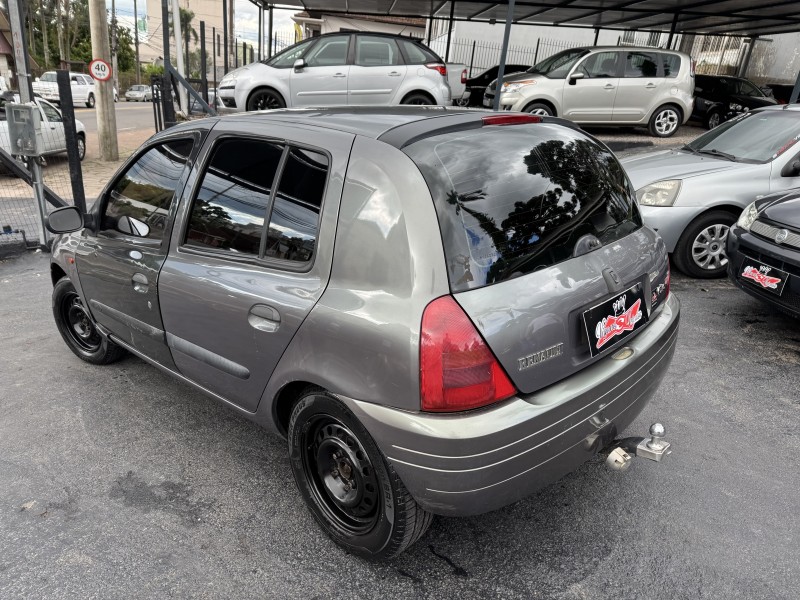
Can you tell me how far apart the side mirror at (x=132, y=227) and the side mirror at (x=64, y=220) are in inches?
11.3

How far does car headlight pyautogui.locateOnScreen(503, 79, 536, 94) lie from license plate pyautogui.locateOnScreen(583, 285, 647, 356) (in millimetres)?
9412

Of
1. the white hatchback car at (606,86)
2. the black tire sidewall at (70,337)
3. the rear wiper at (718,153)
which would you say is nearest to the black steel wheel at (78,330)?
the black tire sidewall at (70,337)

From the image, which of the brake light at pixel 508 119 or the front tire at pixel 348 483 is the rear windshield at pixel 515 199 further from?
the front tire at pixel 348 483

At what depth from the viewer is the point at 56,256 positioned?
3.61 meters

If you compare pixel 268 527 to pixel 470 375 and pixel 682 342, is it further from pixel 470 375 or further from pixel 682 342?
pixel 682 342

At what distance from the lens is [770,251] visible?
158 inches

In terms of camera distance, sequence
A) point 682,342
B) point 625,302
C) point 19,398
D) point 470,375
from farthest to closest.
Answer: point 682,342 < point 19,398 < point 625,302 < point 470,375

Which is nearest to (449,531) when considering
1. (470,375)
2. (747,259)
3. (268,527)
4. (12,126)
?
(268,527)

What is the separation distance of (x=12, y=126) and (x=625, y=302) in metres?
5.83

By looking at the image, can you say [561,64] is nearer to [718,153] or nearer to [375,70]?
[375,70]

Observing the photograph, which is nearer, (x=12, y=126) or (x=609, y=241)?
(x=609, y=241)

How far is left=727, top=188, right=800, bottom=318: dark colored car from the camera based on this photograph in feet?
12.7

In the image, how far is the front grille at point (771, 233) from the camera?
12.7 feet

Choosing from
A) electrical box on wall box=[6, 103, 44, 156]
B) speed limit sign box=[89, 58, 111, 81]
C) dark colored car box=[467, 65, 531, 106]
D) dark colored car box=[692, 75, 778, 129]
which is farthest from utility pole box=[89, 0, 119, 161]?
dark colored car box=[692, 75, 778, 129]
